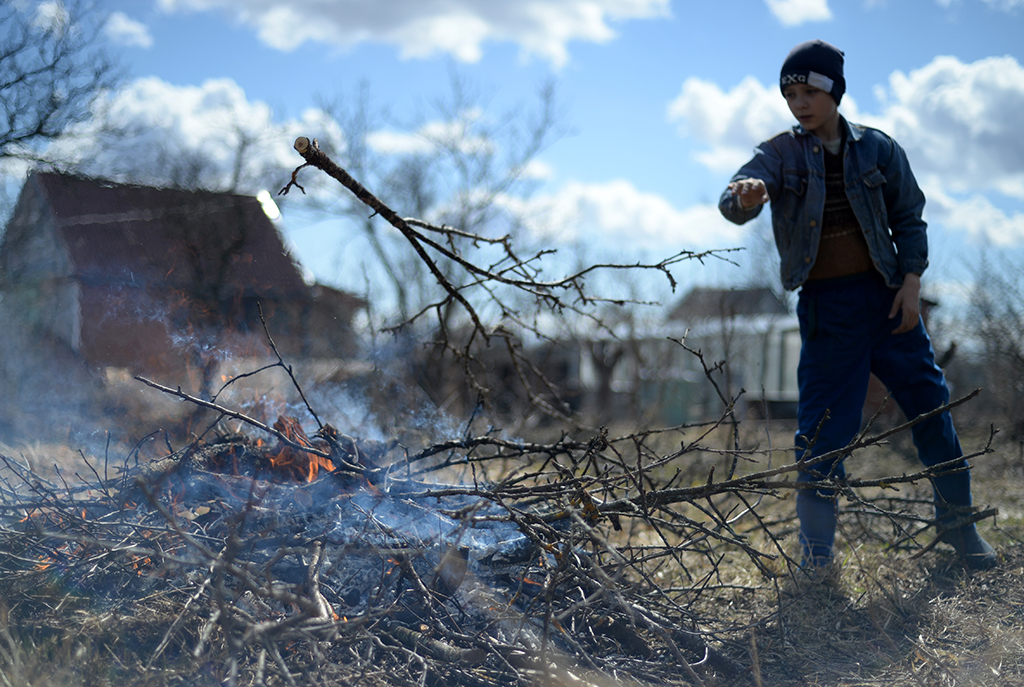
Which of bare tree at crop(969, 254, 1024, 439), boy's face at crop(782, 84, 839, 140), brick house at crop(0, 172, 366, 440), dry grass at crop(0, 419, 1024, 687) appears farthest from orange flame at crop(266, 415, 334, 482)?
bare tree at crop(969, 254, 1024, 439)

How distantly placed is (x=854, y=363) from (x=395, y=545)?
1.82 m

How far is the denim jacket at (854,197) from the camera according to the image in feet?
8.05

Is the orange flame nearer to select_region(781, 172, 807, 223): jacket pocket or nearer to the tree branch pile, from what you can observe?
the tree branch pile

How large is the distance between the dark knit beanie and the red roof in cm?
351

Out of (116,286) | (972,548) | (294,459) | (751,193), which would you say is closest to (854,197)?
(751,193)

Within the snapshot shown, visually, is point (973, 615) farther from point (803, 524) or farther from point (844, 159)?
point (844, 159)

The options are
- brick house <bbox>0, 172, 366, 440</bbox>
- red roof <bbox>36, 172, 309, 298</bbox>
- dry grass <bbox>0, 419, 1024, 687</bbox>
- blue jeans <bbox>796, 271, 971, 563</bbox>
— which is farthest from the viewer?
red roof <bbox>36, 172, 309, 298</bbox>

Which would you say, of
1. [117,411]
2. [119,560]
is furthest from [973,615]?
[117,411]

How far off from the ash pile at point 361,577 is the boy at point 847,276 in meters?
1.01

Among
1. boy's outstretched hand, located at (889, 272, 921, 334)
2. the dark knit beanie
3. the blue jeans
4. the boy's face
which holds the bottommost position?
the blue jeans

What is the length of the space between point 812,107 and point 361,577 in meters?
2.35

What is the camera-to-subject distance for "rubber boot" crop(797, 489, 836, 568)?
2.45 m

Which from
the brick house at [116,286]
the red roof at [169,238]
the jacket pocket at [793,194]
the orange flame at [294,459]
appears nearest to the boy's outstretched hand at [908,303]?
the jacket pocket at [793,194]

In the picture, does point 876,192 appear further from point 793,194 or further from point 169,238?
point 169,238
